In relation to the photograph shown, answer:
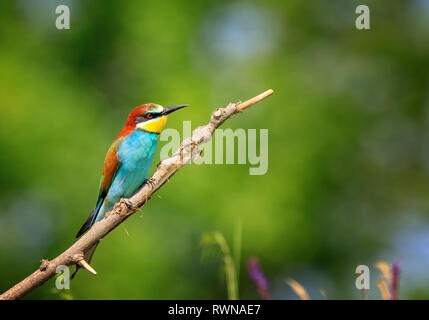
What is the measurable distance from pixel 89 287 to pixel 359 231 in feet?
13.6

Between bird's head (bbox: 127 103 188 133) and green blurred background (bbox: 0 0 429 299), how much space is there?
13.1 feet

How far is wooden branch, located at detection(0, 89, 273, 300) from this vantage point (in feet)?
6.54

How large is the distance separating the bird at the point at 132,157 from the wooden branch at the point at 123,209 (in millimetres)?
531

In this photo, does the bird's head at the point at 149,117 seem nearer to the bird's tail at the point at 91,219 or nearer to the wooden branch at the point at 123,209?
the bird's tail at the point at 91,219

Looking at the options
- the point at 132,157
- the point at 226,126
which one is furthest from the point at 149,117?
the point at 226,126

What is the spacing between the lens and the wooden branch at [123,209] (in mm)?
1994

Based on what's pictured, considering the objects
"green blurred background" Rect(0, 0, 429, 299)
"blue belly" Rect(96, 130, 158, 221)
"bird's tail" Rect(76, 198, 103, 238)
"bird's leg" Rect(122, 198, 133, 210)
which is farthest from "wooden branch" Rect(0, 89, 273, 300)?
"green blurred background" Rect(0, 0, 429, 299)

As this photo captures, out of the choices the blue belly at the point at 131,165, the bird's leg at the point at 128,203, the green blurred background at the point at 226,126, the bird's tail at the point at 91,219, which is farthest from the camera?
the green blurred background at the point at 226,126

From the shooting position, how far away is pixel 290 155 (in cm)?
859

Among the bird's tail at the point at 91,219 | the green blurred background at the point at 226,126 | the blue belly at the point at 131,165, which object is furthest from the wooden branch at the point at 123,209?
the green blurred background at the point at 226,126

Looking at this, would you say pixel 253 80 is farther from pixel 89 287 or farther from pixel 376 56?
pixel 89 287

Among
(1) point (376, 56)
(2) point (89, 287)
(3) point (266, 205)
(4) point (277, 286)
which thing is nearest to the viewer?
(2) point (89, 287)

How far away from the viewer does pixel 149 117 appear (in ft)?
9.11
